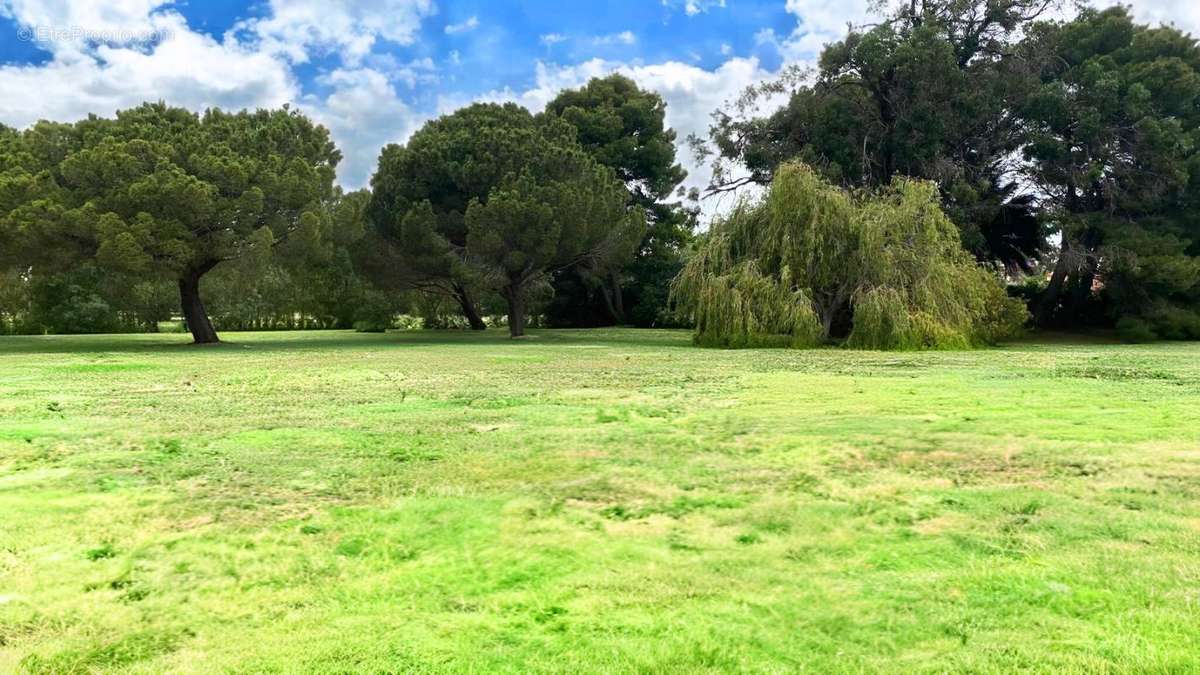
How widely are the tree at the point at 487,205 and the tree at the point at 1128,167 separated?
41.9 ft

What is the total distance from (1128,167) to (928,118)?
552cm

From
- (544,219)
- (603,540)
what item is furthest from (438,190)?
(603,540)

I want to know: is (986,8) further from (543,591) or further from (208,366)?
(543,591)

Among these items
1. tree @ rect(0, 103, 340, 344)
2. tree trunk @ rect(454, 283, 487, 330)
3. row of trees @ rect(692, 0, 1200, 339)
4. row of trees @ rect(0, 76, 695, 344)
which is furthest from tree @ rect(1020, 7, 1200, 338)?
tree @ rect(0, 103, 340, 344)

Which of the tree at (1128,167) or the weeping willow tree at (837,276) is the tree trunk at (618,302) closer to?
the weeping willow tree at (837,276)

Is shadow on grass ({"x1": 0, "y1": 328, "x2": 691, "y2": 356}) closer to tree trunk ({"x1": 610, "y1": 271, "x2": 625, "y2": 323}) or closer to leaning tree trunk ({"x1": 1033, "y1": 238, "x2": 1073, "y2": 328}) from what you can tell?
tree trunk ({"x1": 610, "y1": 271, "x2": 625, "y2": 323})

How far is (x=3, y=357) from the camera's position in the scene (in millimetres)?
15016

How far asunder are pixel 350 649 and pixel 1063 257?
2364cm

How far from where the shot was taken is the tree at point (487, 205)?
19.9 m

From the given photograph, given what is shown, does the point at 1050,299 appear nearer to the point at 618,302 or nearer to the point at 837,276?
the point at 837,276

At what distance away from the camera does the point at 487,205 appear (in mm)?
19641

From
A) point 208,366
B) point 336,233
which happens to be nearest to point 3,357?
point 208,366

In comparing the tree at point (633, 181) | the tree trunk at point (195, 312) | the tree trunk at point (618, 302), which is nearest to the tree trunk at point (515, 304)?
the tree at point (633, 181)

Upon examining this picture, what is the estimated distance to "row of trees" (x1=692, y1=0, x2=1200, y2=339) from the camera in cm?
2048
